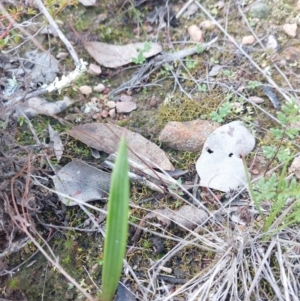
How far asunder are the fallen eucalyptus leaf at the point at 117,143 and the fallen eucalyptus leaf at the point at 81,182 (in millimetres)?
82

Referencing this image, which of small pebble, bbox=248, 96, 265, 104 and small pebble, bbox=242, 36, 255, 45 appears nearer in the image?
small pebble, bbox=248, 96, 265, 104

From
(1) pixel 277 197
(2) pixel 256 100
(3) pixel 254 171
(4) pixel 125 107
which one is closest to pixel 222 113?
(2) pixel 256 100

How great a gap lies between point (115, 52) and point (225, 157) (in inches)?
25.7

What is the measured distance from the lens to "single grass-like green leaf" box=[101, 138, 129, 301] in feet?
3.19

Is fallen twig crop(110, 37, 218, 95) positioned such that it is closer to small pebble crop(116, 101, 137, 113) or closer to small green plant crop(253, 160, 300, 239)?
small pebble crop(116, 101, 137, 113)

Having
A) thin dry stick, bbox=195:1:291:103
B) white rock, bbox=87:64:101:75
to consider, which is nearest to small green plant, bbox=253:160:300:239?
thin dry stick, bbox=195:1:291:103

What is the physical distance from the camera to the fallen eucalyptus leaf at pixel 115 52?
1.76 m

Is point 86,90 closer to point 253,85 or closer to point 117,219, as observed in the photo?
point 253,85

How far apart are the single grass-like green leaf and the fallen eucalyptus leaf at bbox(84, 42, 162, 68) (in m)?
0.88

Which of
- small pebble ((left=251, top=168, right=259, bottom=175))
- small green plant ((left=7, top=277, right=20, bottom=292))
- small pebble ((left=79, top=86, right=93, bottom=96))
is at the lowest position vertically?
small pebble ((left=251, top=168, right=259, bottom=175))

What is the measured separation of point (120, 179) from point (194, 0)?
1171 mm

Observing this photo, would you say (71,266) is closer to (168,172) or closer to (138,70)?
(168,172)

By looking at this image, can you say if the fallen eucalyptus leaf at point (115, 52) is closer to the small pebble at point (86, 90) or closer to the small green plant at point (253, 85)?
the small pebble at point (86, 90)

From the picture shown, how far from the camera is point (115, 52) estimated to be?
1.79 meters
